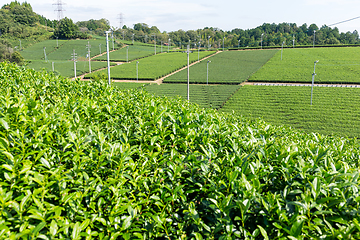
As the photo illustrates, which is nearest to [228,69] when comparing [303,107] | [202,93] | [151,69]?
[151,69]

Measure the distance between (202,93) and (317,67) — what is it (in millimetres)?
38565

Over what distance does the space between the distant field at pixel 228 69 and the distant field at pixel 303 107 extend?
13892mm

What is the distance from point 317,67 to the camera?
66.6m

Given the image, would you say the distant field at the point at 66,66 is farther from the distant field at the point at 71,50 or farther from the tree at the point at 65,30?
the tree at the point at 65,30

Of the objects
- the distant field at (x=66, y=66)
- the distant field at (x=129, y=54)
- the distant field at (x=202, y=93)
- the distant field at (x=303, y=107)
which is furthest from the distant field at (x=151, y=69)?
the distant field at (x=303, y=107)

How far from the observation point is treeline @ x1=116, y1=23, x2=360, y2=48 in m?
121

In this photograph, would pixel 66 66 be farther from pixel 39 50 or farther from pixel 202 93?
pixel 202 93

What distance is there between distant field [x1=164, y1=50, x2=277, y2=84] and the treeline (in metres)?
18.3

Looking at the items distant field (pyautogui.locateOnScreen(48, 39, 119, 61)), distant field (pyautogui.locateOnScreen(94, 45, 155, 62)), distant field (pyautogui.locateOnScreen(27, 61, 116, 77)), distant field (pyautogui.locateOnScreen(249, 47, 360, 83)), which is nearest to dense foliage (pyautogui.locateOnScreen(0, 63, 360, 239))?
distant field (pyautogui.locateOnScreen(249, 47, 360, 83))

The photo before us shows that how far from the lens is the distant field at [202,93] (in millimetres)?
43656

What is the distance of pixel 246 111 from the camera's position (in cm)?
3881

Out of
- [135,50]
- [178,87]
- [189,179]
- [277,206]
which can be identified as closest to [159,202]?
[189,179]

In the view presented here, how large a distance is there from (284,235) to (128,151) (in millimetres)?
2058

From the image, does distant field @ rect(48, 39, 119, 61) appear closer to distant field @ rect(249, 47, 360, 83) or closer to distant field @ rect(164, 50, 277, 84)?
distant field @ rect(164, 50, 277, 84)
